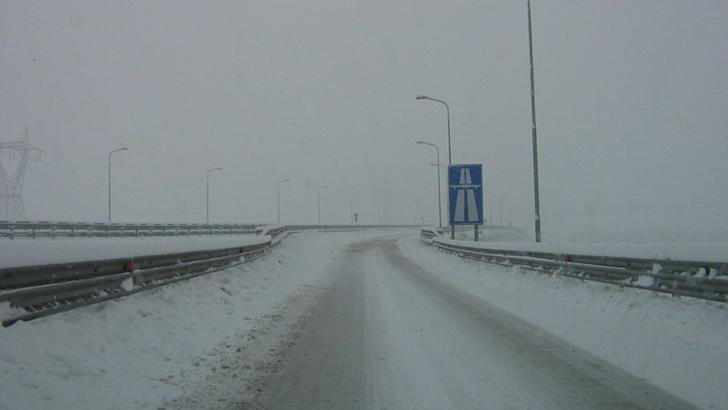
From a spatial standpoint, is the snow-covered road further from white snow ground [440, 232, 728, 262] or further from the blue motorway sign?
the blue motorway sign

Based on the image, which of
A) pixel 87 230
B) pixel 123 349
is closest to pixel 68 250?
pixel 123 349

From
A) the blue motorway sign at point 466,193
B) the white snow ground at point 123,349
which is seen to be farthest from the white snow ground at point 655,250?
the blue motorway sign at point 466,193

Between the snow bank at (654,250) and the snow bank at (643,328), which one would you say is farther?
the snow bank at (654,250)

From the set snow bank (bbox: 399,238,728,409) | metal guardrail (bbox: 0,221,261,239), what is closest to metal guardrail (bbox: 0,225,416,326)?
snow bank (bbox: 399,238,728,409)

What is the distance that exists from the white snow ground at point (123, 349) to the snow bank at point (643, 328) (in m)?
5.51

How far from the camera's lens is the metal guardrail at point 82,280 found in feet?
21.9

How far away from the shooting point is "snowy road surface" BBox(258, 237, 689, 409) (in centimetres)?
605

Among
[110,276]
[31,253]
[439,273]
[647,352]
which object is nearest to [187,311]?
[110,276]

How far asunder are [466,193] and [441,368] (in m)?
21.8

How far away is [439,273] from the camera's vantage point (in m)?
24.1

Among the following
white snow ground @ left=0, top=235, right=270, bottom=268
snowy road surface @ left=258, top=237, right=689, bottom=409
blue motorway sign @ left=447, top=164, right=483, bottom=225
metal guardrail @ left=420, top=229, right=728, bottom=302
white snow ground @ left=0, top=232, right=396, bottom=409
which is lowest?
snowy road surface @ left=258, top=237, right=689, bottom=409

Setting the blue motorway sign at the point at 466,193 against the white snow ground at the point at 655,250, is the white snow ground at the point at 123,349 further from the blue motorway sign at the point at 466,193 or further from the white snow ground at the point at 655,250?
the blue motorway sign at the point at 466,193

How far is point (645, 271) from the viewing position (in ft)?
35.0

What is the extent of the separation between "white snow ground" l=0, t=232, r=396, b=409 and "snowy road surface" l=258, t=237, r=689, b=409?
1207mm
